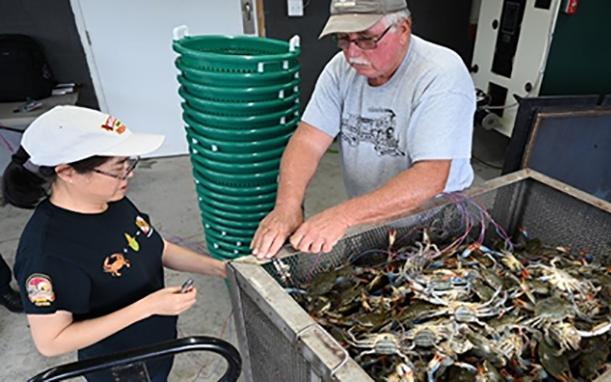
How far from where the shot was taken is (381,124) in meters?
1.24

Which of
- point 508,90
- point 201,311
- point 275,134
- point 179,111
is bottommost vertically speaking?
point 201,311

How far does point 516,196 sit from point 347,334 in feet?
2.54

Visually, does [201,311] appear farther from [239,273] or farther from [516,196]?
[516,196]

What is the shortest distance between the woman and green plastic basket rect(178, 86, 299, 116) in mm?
525

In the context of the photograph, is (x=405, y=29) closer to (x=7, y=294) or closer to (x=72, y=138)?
(x=72, y=138)

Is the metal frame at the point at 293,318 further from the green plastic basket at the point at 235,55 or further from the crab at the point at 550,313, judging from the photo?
the green plastic basket at the point at 235,55

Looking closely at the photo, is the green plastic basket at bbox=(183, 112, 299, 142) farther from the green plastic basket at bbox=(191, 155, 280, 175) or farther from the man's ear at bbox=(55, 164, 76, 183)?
the man's ear at bbox=(55, 164, 76, 183)

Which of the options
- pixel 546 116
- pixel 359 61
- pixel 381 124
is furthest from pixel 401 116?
pixel 546 116

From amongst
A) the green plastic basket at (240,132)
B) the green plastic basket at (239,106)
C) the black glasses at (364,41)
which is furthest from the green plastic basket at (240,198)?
the black glasses at (364,41)

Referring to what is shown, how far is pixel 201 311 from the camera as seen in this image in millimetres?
2172

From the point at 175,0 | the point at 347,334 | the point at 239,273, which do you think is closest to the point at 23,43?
the point at 175,0

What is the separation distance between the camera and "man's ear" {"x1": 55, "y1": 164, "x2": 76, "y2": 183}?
3.01ft

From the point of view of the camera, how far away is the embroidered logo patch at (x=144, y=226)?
1178 mm

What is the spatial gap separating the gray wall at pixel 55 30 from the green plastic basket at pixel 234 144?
2203 mm
